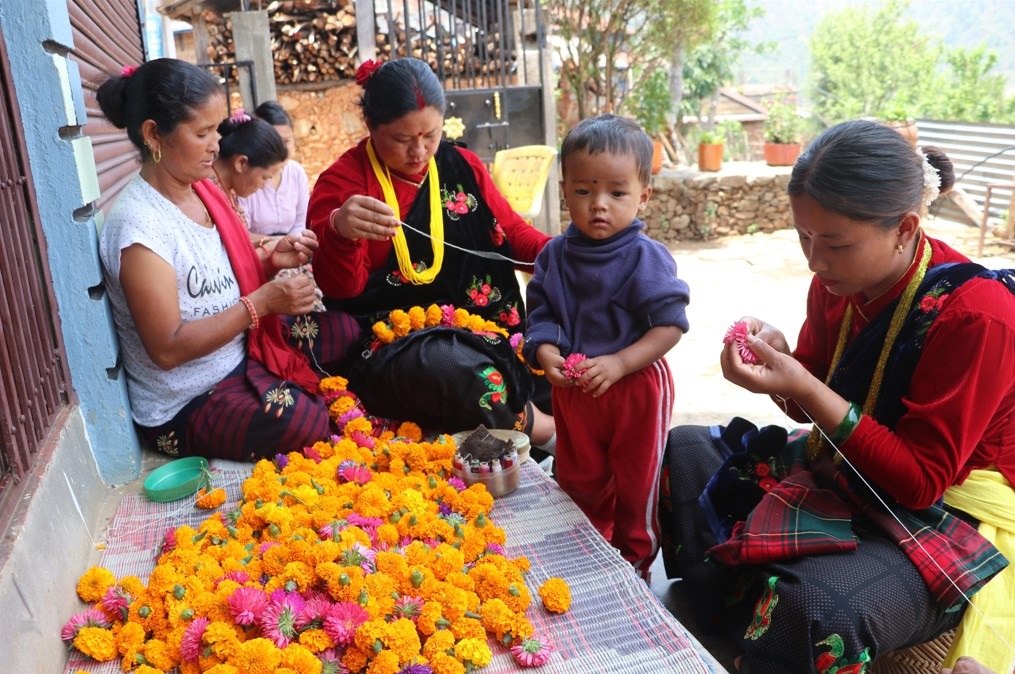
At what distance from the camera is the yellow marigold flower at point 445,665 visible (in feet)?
5.42

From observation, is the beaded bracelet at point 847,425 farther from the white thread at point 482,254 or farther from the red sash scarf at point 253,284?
the red sash scarf at point 253,284

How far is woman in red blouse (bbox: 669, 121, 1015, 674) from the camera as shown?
1628 millimetres

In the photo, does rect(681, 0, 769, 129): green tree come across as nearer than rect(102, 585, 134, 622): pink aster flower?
No

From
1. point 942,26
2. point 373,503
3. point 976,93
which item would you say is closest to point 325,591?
point 373,503

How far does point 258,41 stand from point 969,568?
7271 millimetres

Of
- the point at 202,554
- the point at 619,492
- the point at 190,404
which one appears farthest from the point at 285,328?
the point at 619,492

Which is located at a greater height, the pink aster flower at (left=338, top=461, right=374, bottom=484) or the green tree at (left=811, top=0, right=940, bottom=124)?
the green tree at (left=811, top=0, right=940, bottom=124)

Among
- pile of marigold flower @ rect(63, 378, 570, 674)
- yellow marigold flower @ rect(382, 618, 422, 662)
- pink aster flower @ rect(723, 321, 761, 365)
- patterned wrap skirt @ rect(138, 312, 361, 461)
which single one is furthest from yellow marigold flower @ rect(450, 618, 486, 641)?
patterned wrap skirt @ rect(138, 312, 361, 461)

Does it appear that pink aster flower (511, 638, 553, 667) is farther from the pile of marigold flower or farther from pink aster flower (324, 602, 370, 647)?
pink aster flower (324, 602, 370, 647)

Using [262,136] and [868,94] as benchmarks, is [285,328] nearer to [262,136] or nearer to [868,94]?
[262,136]

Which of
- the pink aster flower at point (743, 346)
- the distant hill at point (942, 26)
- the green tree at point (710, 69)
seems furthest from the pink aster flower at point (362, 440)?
the distant hill at point (942, 26)

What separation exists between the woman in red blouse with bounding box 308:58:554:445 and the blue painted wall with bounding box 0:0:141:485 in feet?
2.55

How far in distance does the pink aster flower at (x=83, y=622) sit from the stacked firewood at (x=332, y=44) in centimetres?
698

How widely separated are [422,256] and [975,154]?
11.4 metres
